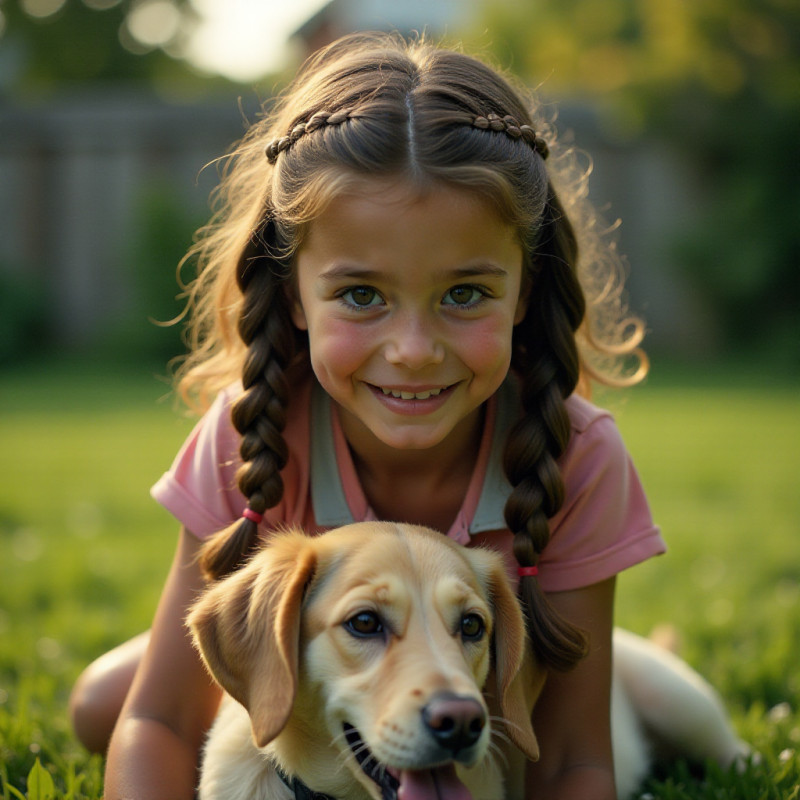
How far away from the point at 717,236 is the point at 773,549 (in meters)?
9.84

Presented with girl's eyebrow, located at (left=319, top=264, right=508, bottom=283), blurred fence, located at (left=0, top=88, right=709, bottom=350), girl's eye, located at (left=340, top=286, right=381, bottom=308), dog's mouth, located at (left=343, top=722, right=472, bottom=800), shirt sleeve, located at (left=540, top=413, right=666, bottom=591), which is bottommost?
dog's mouth, located at (left=343, top=722, right=472, bottom=800)

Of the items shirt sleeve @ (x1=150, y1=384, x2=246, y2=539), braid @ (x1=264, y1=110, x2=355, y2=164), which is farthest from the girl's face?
shirt sleeve @ (x1=150, y1=384, x2=246, y2=539)

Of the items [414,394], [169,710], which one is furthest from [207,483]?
[414,394]

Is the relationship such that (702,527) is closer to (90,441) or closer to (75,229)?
(90,441)

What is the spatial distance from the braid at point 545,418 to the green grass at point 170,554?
703 mm

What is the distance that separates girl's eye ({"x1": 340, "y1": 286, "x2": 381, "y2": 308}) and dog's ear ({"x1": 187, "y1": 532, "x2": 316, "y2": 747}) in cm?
64

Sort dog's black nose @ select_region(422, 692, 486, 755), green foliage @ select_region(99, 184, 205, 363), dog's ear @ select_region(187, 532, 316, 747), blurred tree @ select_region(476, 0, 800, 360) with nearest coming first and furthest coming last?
dog's black nose @ select_region(422, 692, 486, 755) < dog's ear @ select_region(187, 532, 316, 747) < green foliage @ select_region(99, 184, 205, 363) < blurred tree @ select_region(476, 0, 800, 360)

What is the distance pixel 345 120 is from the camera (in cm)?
271

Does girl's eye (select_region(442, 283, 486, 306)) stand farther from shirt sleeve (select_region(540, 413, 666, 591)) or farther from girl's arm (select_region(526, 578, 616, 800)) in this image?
girl's arm (select_region(526, 578, 616, 800))

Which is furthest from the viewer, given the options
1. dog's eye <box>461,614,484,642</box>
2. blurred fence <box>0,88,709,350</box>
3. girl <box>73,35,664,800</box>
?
blurred fence <box>0,88,709,350</box>

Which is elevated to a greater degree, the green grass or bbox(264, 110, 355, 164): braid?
bbox(264, 110, 355, 164): braid

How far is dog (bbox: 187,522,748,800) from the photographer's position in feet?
7.14

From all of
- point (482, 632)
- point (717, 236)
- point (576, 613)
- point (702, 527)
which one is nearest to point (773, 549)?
point (702, 527)

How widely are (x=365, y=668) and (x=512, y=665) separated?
436mm
